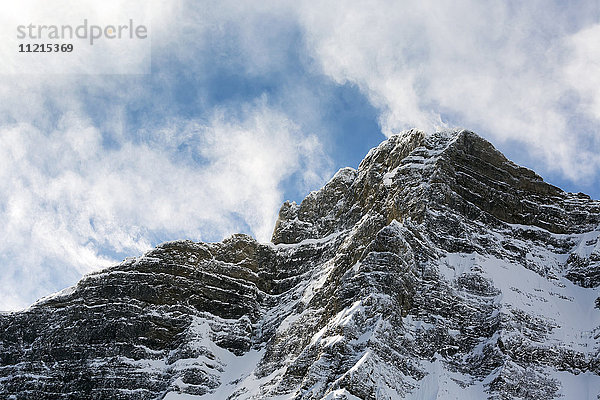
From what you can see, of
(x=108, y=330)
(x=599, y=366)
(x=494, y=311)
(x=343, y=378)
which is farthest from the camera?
(x=108, y=330)

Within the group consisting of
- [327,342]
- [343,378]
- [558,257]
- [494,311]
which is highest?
[558,257]

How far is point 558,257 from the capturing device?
120 meters

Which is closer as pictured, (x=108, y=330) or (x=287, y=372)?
(x=287, y=372)

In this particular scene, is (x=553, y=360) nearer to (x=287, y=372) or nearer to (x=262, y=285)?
(x=287, y=372)

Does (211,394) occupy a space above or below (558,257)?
below

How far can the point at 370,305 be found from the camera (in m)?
103

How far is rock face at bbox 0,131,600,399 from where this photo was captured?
98.8 metres

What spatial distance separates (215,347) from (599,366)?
62.8 meters

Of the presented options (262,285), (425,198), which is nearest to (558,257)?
(425,198)

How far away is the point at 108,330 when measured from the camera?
127438 mm

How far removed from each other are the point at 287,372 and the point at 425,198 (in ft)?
122

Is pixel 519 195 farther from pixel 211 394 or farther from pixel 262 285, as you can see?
pixel 211 394

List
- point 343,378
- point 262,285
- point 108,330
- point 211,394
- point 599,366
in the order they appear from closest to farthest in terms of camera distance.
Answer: point 343,378 < point 599,366 < point 211,394 < point 108,330 < point 262,285

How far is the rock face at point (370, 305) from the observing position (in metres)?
98.8
